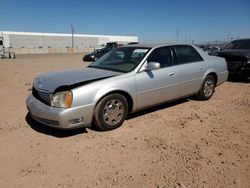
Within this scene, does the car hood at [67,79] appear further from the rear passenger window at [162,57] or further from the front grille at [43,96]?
the rear passenger window at [162,57]

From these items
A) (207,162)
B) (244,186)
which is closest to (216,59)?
(207,162)

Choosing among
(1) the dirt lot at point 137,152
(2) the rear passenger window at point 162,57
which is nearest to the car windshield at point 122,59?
(2) the rear passenger window at point 162,57

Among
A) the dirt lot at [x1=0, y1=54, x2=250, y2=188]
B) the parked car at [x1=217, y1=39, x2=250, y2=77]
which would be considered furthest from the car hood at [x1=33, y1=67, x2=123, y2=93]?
the parked car at [x1=217, y1=39, x2=250, y2=77]

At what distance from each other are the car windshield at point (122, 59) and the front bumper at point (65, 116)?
1.19m

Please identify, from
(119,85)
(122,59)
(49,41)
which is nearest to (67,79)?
(119,85)

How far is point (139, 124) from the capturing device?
446 centimetres

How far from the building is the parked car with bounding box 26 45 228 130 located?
4895cm

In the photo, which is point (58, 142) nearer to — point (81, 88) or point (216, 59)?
point (81, 88)

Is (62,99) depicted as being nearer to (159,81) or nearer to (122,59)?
(122,59)

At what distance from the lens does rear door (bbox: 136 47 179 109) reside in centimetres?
442

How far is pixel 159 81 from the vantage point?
4.64 m

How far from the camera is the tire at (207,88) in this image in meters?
5.82

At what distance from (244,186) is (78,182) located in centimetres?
187

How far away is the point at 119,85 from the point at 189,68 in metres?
1.99
